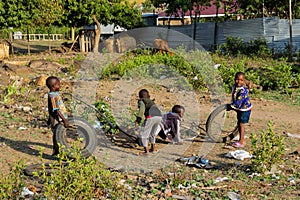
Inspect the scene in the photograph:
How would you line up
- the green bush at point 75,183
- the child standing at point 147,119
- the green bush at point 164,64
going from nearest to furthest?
the green bush at point 75,183, the child standing at point 147,119, the green bush at point 164,64

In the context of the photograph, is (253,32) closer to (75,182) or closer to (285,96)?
(285,96)

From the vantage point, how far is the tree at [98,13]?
65.2 ft

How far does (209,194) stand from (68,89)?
6.17m

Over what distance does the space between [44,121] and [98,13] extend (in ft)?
46.8

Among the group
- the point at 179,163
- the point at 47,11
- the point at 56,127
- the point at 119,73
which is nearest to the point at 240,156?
the point at 179,163

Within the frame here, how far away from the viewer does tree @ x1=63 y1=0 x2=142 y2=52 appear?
19.9m

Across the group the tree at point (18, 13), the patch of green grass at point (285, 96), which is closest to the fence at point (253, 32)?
the tree at point (18, 13)

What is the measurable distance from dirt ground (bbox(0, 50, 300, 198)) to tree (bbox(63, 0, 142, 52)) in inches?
385

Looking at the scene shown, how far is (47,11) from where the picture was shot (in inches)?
741

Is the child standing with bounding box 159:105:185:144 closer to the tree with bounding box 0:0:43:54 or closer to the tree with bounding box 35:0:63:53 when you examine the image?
the tree with bounding box 0:0:43:54

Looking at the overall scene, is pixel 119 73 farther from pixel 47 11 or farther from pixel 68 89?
pixel 47 11

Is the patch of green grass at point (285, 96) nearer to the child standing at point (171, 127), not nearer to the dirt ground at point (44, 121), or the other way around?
the dirt ground at point (44, 121)

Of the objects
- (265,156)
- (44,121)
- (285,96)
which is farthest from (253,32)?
(265,156)

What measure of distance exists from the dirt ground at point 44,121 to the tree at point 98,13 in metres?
9.79
